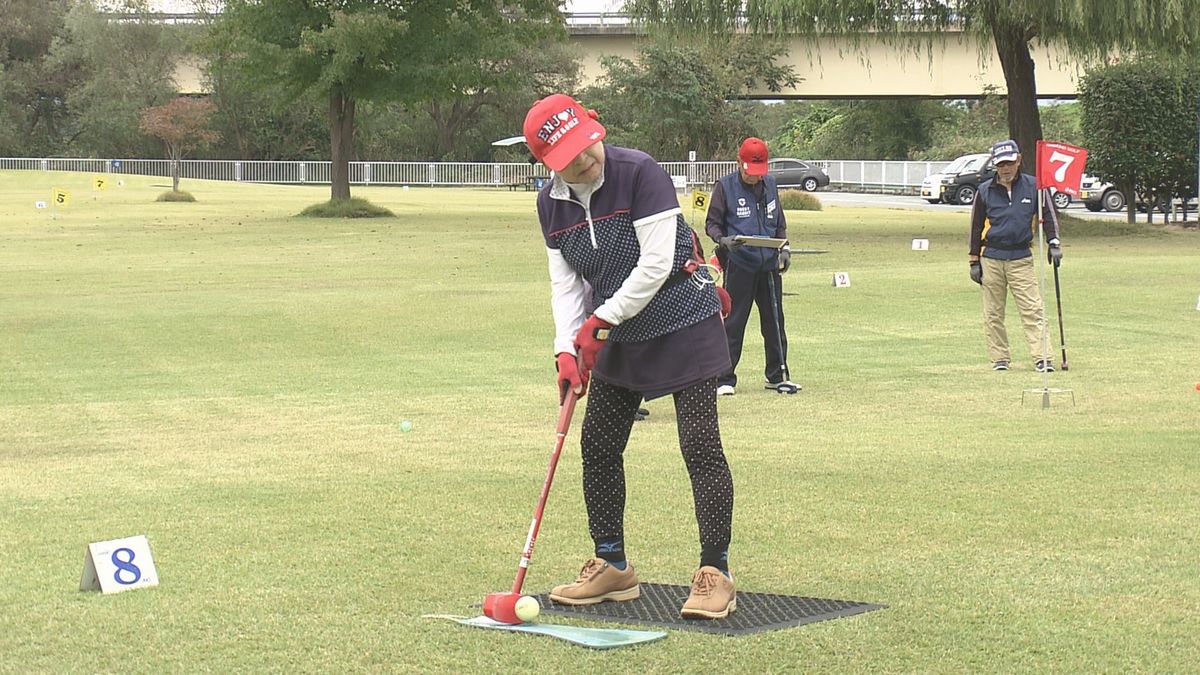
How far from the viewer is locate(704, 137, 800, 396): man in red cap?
12875mm

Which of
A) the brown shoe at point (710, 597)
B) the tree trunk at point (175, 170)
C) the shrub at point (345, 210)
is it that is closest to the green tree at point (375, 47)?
the shrub at point (345, 210)

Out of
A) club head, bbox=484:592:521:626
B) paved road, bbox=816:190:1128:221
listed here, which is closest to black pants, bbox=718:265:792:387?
club head, bbox=484:592:521:626

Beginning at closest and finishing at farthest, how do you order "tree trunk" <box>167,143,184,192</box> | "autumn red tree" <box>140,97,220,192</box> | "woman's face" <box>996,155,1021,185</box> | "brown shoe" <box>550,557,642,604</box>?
"brown shoe" <box>550,557,642,604</box> < "woman's face" <box>996,155,1021,185</box> < "tree trunk" <box>167,143,184,192</box> < "autumn red tree" <box>140,97,220,192</box>

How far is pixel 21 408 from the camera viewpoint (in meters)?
13.0

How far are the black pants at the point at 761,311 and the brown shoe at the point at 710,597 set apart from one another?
281 inches

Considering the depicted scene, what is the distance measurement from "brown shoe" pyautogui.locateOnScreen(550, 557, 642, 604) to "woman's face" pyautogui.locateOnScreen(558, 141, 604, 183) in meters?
1.48

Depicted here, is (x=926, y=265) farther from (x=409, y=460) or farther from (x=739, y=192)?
(x=409, y=460)

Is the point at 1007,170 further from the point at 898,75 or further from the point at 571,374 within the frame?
the point at 898,75

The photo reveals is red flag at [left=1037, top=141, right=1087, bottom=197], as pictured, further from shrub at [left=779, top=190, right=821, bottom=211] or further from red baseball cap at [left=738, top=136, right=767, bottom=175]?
shrub at [left=779, top=190, right=821, bottom=211]

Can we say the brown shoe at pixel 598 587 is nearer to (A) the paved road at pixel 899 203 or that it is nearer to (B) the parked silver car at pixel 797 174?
(A) the paved road at pixel 899 203

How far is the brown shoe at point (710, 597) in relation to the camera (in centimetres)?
584

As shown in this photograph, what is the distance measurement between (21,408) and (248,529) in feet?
20.2

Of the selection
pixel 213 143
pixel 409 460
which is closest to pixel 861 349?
pixel 409 460

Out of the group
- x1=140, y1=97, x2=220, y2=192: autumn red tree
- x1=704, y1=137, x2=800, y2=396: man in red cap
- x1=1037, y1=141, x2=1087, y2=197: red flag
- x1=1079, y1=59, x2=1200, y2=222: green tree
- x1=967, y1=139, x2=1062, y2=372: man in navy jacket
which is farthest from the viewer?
x1=140, y1=97, x2=220, y2=192: autumn red tree
